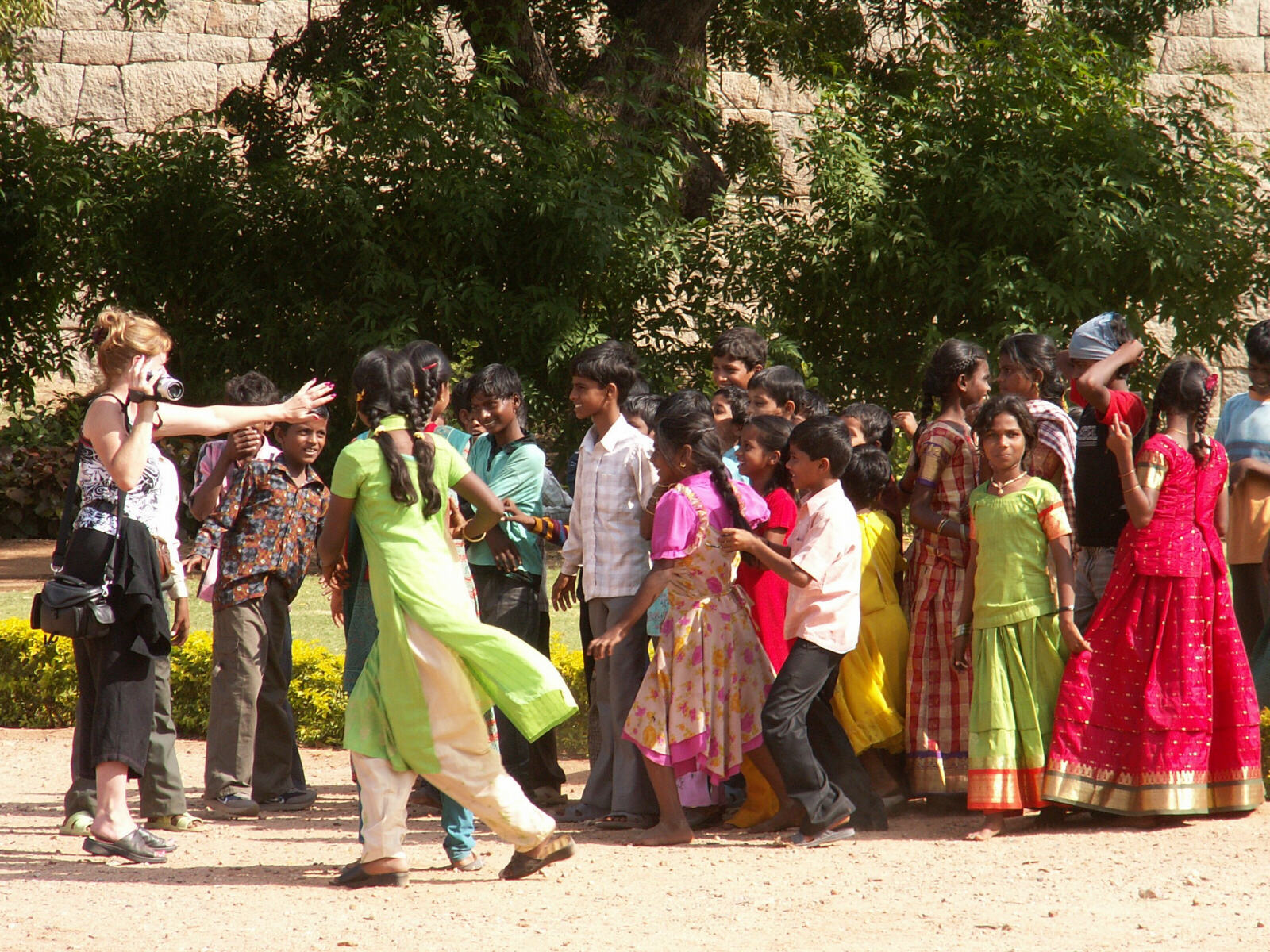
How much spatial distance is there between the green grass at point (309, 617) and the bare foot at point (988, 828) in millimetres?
4776

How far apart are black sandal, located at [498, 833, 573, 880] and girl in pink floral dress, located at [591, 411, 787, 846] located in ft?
1.96

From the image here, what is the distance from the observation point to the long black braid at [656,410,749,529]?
4.65 metres

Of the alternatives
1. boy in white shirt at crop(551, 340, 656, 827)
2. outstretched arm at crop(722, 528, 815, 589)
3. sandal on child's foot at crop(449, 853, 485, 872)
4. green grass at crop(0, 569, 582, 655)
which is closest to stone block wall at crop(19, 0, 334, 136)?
green grass at crop(0, 569, 582, 655)

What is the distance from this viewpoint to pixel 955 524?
4.88 meters

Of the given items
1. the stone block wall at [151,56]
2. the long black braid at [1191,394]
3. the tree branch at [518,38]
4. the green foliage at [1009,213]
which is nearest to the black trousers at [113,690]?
the long black braid at [1191,394]

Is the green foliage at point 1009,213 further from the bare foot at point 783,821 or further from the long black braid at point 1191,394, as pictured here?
the bare foot at point 783,821

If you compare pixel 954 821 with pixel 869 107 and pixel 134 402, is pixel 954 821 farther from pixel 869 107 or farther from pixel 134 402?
pixel 869 107

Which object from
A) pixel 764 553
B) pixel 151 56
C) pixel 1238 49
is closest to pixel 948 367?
pixel 764 553

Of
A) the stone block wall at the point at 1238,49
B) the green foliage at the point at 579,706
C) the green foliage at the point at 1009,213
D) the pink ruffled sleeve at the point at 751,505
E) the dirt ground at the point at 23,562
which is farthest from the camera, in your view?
the stone block wall at the point at 1238,49

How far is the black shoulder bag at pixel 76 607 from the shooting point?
429cm

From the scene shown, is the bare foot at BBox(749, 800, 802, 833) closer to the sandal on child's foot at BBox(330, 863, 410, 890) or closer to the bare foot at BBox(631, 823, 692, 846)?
the bare foot at BBox(631, 823, 692, 846)

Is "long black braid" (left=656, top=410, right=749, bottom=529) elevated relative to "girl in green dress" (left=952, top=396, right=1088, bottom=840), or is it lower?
elevated

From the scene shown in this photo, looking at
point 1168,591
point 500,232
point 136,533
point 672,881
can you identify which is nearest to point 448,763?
point 672,881

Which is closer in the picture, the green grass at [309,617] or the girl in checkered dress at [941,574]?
the girl in checkered dress at [941,574]
